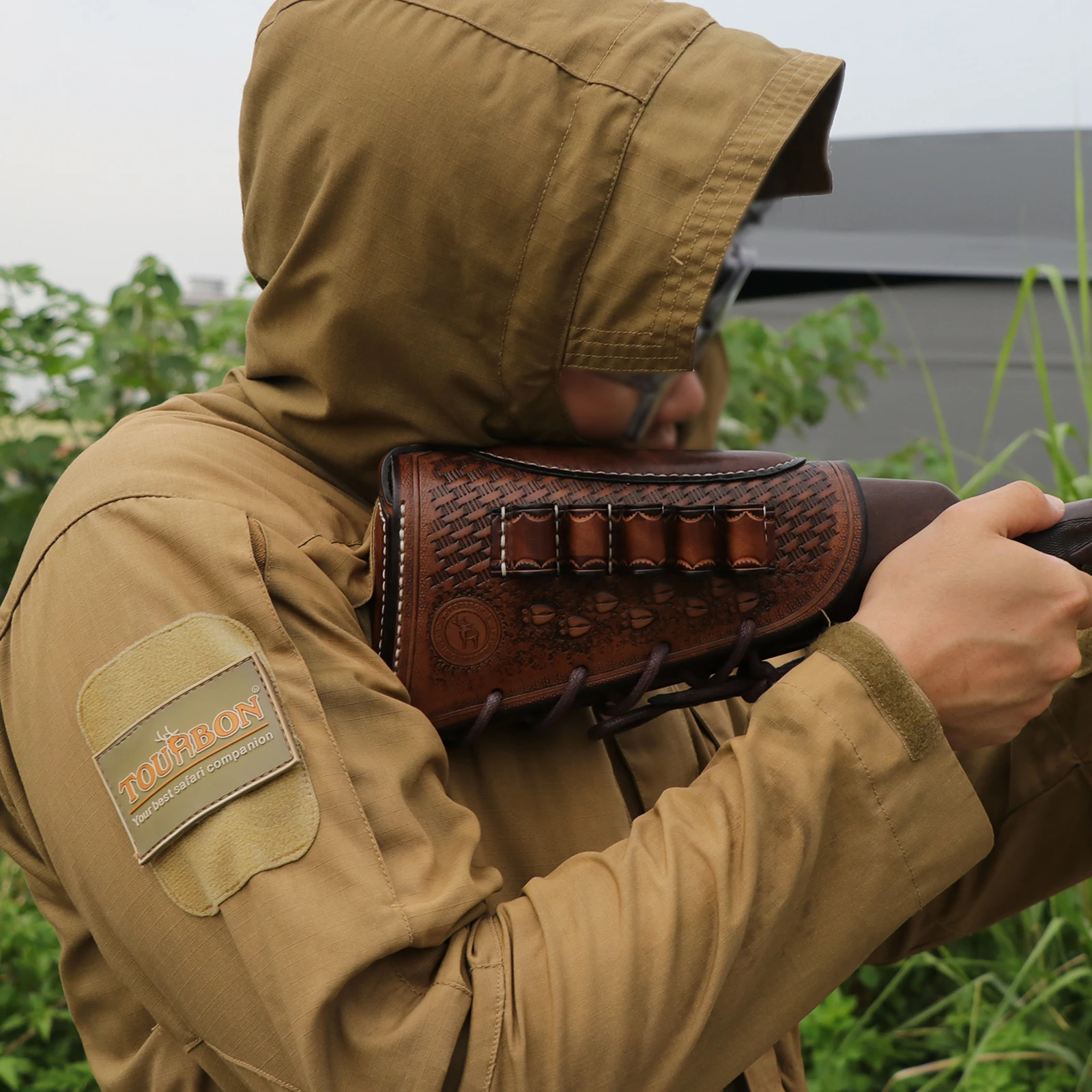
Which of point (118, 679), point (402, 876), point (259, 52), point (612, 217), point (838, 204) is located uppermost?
point (259, 52)

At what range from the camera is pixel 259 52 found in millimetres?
1054

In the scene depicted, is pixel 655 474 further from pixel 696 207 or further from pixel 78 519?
pixel 78 519

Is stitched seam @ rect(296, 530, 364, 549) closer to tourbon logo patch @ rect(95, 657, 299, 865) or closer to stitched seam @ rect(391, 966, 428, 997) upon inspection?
tourbon logo patch @ rect(95, 657, 299, 865)

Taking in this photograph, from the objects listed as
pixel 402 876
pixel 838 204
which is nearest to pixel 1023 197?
pixel 838 204

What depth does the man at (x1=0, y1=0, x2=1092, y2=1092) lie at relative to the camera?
78 centimetres

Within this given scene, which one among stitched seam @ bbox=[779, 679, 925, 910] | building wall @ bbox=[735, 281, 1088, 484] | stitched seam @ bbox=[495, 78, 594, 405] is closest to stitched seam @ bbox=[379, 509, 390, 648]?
stitched seam @ bbox=[495, 78, 594, 405]

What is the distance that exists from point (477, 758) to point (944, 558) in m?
0.48

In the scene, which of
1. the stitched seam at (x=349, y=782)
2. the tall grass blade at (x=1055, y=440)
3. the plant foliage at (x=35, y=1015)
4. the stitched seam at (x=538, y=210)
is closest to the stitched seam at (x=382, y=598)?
the stitched seam at (x=349, y=782)

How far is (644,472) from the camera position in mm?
1055

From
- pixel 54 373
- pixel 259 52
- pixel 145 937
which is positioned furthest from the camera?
pixel 54 373

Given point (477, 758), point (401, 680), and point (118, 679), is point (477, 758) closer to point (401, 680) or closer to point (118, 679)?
point (401, 680)

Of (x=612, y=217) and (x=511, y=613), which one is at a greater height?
(x=612, y=217)

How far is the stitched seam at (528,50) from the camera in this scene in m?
0.99

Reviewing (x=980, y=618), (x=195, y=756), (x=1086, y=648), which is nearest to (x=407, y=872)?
(x=195, y=756)
